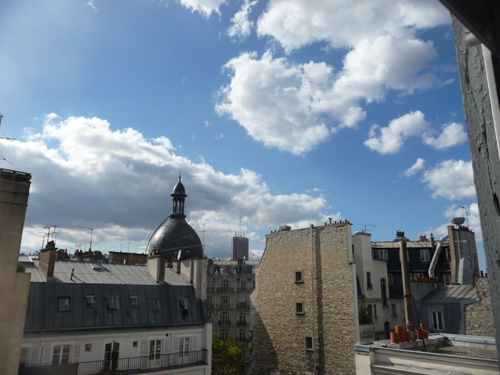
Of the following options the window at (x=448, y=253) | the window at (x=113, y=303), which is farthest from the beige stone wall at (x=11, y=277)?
the window at (x=448, y=253)

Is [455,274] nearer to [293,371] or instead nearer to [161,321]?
[293,371]

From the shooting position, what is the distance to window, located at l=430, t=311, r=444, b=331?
2412cm

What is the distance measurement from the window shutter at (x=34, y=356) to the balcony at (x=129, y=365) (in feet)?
1.15

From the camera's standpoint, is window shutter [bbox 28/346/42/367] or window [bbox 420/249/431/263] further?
window [bbox 420/249/431/263]

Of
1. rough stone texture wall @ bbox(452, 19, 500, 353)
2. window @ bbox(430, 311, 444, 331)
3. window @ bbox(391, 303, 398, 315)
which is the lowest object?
window @ bbox(430, 311, 444, 331)

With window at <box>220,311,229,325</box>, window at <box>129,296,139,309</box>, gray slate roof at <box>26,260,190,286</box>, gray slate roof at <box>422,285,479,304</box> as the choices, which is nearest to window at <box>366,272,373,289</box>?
gray slate roof at <box>422,285,479,304</box>

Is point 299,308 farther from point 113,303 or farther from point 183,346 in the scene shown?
Answer: point 113,303

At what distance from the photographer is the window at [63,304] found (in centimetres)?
1746

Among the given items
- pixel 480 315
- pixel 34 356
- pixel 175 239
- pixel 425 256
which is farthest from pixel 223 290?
pixel 34 356

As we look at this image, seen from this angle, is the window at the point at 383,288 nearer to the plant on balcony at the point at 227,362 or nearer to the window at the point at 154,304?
the plant on balcony at the point at 227,362

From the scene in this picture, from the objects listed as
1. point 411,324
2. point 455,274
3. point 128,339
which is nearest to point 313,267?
point 411,324

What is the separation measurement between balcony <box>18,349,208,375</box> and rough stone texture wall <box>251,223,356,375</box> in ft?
27.8

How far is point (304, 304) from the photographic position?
26.6m

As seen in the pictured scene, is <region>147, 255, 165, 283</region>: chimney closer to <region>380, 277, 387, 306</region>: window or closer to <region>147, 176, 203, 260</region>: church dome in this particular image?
<region>380, 277, 387, 306</region>: window
